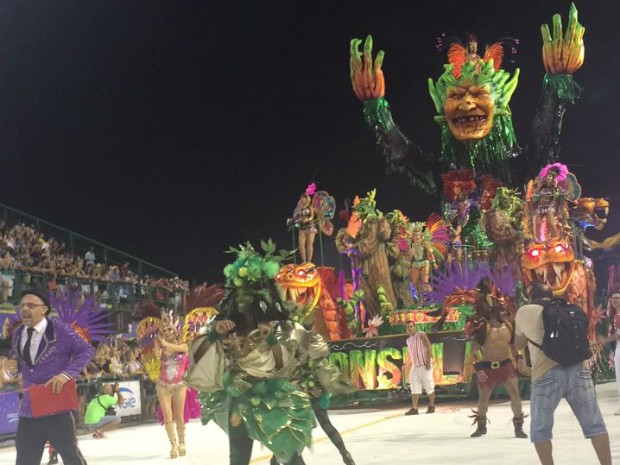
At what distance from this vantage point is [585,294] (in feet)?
66.1

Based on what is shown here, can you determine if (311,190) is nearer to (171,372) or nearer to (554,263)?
(554,263)

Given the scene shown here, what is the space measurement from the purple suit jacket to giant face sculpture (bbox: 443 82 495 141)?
729 inches

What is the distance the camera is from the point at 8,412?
49.3 feet

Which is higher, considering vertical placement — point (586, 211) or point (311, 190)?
point (311, 190)

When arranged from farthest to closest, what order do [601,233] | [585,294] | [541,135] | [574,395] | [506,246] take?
[601,233]
[541,135]
[506,246]
[585,294]
[574,395]

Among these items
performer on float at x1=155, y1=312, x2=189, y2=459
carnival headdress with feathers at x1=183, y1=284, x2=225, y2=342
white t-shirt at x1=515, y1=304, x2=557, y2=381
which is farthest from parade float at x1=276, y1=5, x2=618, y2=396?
white t-shirt at x1=515, y1=304, x2=557, y2=381

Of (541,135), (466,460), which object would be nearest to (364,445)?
(466,460)

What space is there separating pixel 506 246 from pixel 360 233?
12.0 ft

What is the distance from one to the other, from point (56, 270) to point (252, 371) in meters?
16.1

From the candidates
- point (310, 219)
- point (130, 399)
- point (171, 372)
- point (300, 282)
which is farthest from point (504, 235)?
point (171, 372)

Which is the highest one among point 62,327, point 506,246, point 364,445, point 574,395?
point 506,246

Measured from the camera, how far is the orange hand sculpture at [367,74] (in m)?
26.4

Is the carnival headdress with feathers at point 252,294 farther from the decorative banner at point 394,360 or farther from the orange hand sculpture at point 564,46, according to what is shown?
the orange hand sculpture at point 564,46

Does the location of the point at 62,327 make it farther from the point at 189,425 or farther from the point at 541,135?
the point at 541,135
